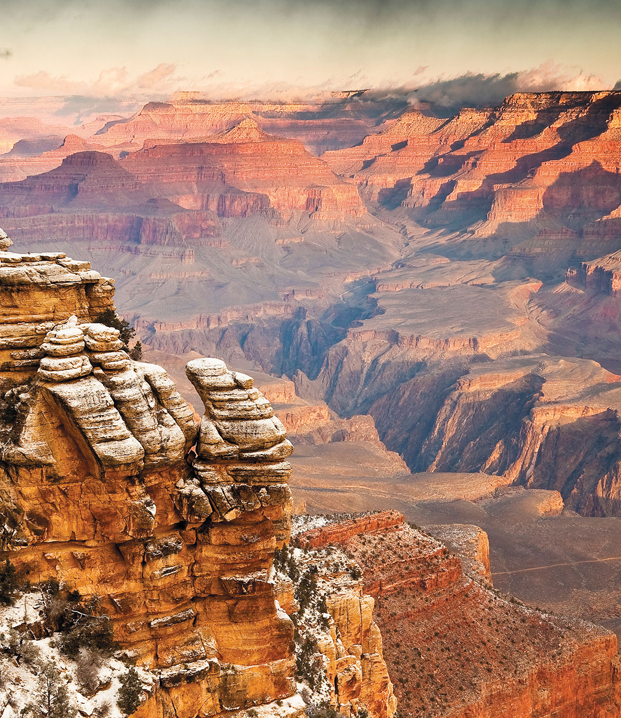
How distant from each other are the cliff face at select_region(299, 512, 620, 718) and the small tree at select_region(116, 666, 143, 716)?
77.7ft

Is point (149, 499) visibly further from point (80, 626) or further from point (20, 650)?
point (20, 650)

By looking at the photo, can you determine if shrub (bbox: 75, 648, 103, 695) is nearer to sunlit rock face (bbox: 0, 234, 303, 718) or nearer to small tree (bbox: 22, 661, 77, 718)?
small tree (bbox: 22, 661, 77, 718)

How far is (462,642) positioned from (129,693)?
29.2 meters

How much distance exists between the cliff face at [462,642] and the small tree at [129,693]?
23.7 m

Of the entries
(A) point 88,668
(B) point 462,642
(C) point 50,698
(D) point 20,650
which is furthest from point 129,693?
(B) point 462,642

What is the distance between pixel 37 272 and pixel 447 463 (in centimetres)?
15787

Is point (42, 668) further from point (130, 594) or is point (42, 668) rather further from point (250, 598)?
point (250, 598)

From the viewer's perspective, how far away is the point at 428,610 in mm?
48844

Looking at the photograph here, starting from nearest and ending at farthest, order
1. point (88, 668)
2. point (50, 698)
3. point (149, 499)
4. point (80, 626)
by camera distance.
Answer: point (50, 698) → point (88, 668) → point (80, 626) → point (149, 499)

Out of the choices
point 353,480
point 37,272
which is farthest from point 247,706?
point 353,480

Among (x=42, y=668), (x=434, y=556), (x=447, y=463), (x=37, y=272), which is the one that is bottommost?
(x=447, y=463)

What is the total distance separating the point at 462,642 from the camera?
4759cm

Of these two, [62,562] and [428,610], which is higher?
[62,562]

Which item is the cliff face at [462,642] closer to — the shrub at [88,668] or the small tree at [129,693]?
the small tree at [129,693]
